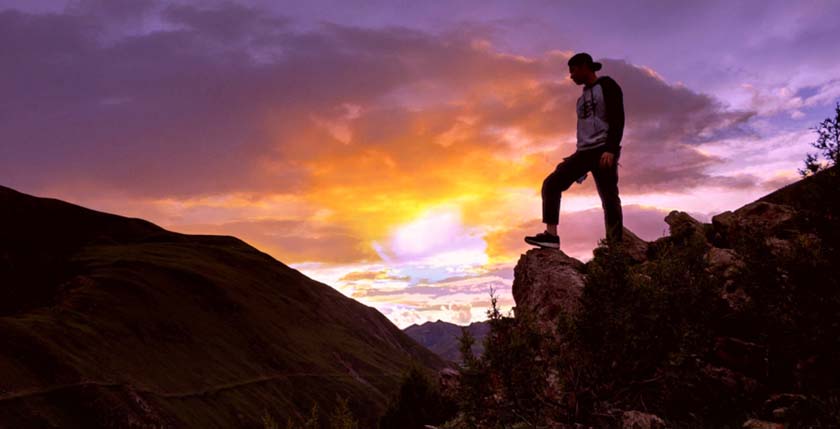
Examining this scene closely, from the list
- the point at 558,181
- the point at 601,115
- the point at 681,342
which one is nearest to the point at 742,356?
the point at 681,342

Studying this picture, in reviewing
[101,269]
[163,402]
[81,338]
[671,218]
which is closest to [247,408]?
[163,402]

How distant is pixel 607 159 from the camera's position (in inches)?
517

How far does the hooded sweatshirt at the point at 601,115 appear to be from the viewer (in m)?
13.3

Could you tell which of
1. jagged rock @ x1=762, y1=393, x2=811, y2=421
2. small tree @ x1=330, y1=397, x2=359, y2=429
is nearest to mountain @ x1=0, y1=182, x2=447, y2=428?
small tree @ x1=330, y1=397, x2=359, y2=429

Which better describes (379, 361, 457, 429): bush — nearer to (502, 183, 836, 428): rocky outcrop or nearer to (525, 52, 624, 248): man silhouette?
(502, 183, 836, 428): rocky outcrop

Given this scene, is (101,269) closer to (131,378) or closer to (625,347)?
(131,378)

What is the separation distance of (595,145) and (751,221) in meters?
6.42

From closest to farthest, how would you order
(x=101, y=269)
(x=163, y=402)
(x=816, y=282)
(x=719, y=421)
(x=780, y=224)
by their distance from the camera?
(x=719, y=421)
(x=816, y=282)
(x=780, y=224)
(x=163, y=402)
(x=101, y=269)

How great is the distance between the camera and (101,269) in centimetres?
16012

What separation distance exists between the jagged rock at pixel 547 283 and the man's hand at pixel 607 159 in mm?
2543

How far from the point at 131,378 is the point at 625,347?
387 ft

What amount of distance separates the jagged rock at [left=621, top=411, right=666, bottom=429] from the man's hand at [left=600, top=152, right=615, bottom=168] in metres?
5.47

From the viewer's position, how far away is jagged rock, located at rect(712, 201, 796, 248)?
1638 centimetres

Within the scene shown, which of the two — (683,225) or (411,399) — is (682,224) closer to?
(683,225)
